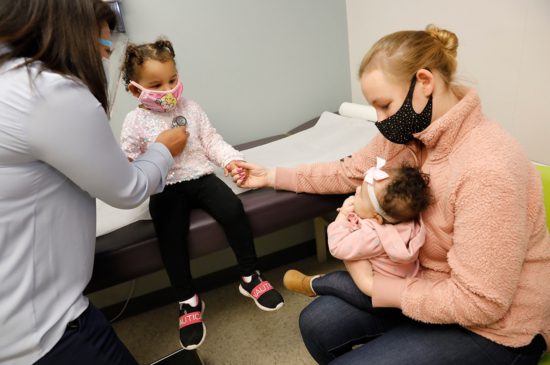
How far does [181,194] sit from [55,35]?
0.70 meters

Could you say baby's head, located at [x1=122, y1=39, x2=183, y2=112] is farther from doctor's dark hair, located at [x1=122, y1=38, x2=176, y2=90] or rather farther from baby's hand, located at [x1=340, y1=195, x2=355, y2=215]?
baby's hand, located at [x1=340, y1=195, x2=355, y2=215]

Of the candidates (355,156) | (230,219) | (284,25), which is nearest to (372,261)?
(355,156)

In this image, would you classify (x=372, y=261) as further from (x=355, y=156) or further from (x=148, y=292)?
(x=148, y=292)

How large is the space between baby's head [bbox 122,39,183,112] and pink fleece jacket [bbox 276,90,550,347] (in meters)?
0.87

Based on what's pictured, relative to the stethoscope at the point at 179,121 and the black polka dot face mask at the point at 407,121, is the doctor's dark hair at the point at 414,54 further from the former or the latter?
the stethoscope at the point at 179,121

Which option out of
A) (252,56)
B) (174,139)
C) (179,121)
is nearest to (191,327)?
(174,139)

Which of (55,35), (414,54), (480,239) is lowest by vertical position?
(480,239)

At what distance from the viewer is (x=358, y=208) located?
1041 mm

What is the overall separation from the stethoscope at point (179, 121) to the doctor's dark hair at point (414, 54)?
0.80 meters

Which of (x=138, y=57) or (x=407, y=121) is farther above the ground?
(x=138, y=57)

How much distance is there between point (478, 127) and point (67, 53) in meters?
0.90

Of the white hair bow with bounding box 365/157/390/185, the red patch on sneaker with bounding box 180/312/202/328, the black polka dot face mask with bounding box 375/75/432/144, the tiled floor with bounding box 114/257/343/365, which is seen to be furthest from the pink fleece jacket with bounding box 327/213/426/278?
the tiled floor with bounding box 114/257/343/365

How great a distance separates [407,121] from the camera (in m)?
0.87

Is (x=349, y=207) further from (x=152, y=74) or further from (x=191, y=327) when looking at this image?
(x=152, y=74)
